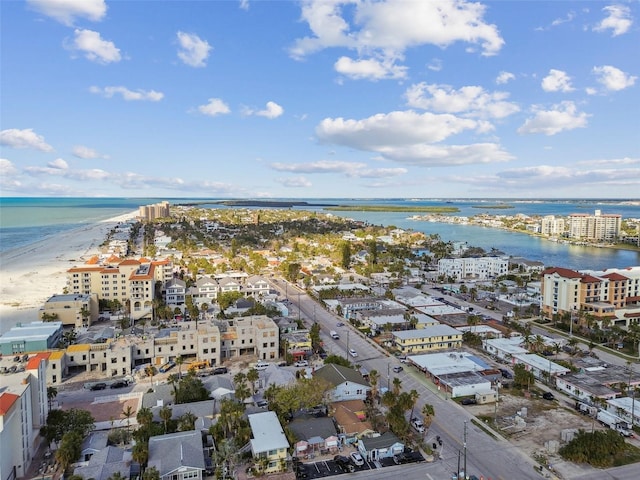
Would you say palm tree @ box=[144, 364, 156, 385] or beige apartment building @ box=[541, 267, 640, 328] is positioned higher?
beige apartment building @ box=[541, 267, 640, 328]

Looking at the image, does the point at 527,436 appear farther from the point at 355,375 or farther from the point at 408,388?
the point at 355,375

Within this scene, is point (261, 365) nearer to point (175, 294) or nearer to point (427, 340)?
point (427, 340)

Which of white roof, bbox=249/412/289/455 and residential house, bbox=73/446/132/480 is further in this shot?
white roof, bbox=249/412/289/455

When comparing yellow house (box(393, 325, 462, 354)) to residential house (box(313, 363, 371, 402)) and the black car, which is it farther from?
the black car

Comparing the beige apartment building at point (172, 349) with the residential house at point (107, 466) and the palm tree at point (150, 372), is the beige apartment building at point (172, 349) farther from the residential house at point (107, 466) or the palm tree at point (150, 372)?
the residential house at point (107, 466)

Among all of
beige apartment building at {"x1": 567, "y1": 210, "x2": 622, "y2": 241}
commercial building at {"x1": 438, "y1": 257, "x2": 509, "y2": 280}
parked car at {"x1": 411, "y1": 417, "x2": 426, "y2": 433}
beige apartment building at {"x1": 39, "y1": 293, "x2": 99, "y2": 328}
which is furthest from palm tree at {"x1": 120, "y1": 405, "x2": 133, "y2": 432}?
beige apartment building at {"x1": 567, "y1": 210, "x2": 622, "y2": 241}

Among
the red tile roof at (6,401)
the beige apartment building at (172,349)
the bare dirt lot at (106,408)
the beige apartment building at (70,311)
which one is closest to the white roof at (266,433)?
the bare dirt lot at (106,408)

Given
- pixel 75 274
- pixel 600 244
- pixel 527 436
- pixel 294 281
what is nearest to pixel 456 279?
pixel 294 281
